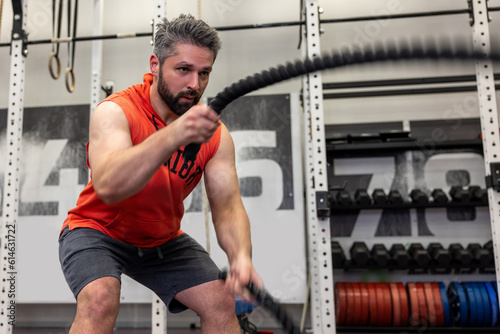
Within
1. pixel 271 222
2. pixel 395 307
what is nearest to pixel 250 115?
pixel 271 222

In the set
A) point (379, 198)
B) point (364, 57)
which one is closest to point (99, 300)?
point (364, 57)

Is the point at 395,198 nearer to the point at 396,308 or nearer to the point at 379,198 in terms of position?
the point at 379,198

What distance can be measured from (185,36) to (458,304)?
3.13 meters

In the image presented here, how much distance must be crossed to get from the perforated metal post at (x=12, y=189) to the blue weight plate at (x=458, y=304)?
329 centimetres

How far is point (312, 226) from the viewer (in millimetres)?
3033

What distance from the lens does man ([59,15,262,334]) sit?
1.28 metres

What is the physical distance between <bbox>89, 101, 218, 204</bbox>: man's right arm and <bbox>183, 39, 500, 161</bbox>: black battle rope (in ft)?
0.33

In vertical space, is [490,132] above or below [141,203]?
above

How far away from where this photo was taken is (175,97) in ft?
4.82

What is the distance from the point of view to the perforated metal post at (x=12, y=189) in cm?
270

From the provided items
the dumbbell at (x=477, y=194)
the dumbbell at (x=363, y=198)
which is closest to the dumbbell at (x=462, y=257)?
the dumbbell at (x=477, y=194)

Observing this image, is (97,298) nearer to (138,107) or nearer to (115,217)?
(115,217)

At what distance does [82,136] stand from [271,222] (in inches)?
76.9

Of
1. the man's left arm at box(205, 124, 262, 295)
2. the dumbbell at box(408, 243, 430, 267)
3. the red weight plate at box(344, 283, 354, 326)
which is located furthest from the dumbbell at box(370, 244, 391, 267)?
the man's left arm at box(205, 124, 262, 295)
